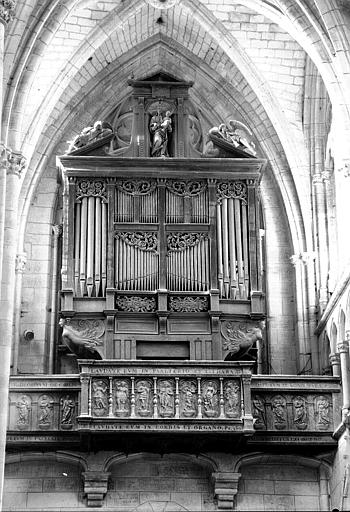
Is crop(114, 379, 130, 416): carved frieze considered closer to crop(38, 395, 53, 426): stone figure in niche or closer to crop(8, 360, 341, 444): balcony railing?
crop(8, 360, 341, 444): balcony railing

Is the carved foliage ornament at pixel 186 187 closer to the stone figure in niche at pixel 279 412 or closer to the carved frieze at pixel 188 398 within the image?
the carved frieze at pixel 188 398

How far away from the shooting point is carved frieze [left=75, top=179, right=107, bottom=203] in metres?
26.6

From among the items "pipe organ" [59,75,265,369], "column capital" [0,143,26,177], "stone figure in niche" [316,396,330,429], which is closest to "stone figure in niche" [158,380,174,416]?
"pipe organ" [59,75,265,369]

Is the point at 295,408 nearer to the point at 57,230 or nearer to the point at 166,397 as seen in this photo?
the point at 166,397

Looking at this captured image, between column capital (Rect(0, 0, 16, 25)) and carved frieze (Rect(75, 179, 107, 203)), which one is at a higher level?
column capital (Rect(0, 0, 16, 25))

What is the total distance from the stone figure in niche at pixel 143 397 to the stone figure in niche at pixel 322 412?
3118mm

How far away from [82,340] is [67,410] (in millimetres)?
1448

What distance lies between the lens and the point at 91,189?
26688mm

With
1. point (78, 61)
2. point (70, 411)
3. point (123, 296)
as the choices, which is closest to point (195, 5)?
point (78, 61)

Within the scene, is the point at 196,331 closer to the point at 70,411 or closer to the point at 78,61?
the point at 70,411

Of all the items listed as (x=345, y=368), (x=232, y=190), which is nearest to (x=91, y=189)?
(x=232, y=190)

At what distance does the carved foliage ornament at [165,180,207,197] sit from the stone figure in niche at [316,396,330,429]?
4809mm

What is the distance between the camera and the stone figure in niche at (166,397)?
2386 centimetres

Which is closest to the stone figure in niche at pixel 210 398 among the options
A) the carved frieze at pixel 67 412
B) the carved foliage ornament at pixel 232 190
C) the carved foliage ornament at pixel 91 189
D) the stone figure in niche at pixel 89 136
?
the carved frieze at pixel 67 412
